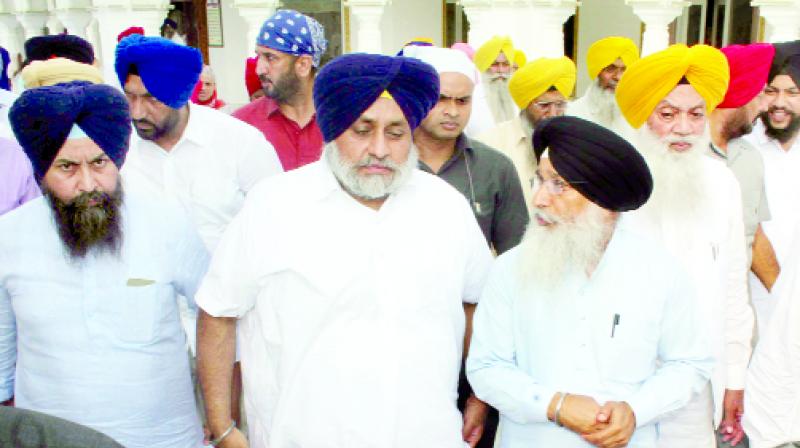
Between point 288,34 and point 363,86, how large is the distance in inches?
74.8

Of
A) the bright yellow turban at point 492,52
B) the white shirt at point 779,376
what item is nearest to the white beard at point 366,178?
the white shirt at point 779,376

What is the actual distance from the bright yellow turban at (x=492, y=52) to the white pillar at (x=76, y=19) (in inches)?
334

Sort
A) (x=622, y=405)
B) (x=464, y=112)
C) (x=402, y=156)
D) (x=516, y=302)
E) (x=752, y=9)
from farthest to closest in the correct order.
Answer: (x=752, y=9) → (x=464, y=112) → (x=402, y=156) → (x=516, y=302) → (x=622, y=405)

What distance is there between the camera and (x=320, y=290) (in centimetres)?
189

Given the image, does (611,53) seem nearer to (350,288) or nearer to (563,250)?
(563,250)

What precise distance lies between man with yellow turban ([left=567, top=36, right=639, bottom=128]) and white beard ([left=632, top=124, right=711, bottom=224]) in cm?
A: 246

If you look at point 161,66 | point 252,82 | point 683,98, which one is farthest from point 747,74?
point 252,82

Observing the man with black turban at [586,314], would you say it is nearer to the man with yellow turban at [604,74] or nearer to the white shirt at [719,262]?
the white shirt at [719,262]

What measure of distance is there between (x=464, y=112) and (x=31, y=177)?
182 centimetres

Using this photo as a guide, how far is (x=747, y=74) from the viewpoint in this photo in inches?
130

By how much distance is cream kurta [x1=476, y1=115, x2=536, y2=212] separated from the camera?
3758 millimetres

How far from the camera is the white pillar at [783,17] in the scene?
6.63m

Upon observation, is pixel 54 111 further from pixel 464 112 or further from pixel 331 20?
pixel 331 20

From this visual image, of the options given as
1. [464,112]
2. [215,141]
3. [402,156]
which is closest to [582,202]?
[402,156]
